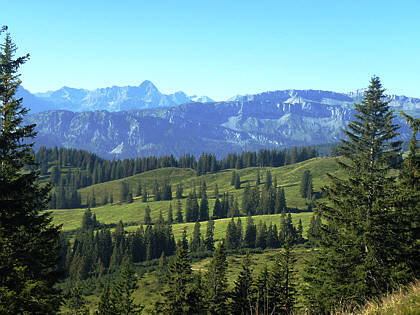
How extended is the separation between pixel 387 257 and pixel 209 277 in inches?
1057

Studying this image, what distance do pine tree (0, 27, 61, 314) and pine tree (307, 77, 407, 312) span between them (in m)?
19.3

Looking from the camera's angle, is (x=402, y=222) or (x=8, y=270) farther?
(x=402, y=222)

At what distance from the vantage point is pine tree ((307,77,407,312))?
23641mm

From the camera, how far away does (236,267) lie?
10881cm

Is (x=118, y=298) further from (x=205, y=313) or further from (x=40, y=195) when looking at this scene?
(x=40, y=195)

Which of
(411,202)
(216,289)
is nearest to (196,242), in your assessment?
(216,289)

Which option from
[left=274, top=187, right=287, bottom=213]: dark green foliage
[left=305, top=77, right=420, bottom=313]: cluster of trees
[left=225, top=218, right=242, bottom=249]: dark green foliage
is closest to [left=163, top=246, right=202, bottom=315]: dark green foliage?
[left=305, top=77, right=420, bottom=313]: cluster of trees

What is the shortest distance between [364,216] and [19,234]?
23868 millimetres

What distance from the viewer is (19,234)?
20.6 meters

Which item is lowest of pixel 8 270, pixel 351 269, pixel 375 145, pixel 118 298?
pixel 118 298

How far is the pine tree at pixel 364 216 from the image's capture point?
23.6 m

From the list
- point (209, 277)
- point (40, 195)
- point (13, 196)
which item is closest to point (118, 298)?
point (209, 277)

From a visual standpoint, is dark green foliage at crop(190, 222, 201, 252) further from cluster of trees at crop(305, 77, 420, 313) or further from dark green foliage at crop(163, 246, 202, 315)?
cluster of trees at crop(305, 77, 420, 313)

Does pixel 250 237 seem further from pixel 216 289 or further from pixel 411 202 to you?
pixel 411 202
